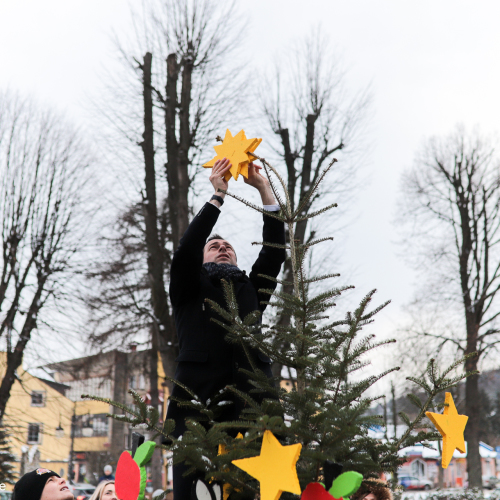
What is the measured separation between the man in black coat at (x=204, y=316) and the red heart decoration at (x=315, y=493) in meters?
0.58

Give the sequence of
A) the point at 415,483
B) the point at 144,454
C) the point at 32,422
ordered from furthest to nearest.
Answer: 1. the point at 415,483
2. the point at 32,422
3. the point at 144,454

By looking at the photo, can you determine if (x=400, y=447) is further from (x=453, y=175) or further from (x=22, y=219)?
(x=453, y=175)

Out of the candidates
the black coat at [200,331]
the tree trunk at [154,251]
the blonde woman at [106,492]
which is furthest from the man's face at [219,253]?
the tree trunk at [154,251]

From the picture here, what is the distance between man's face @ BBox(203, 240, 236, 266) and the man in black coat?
0.10 m

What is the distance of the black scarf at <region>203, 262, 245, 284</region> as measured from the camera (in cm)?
271

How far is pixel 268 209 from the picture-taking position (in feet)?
9.27

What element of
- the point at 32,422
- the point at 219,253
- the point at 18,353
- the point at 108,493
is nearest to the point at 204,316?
the point at 219,253

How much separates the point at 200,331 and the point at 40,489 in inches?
61.7

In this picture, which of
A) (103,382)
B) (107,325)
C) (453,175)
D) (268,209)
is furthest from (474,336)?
(268,209)

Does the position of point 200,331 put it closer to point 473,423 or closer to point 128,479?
point 128,479

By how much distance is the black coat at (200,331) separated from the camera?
247 cm

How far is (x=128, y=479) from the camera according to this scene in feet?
7.52

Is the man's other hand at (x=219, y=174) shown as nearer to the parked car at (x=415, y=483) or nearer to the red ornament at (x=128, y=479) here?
the red ornament at (x=128, y=479)

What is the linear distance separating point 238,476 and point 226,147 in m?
1.51
